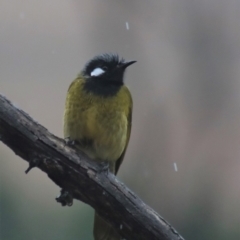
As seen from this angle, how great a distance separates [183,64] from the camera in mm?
5594

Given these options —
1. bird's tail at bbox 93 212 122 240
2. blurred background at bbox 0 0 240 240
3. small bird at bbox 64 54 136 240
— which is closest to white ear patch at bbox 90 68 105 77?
small bird at bbox 64 54 136 240

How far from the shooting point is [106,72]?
10.8 feet

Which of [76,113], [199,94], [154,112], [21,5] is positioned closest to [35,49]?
[21,5]

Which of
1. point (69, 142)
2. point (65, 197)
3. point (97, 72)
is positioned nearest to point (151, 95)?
point (97, 72)

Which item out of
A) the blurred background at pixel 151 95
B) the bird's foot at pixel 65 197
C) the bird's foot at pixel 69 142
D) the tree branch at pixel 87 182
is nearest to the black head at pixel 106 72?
the bird's foot at pixel 69 142

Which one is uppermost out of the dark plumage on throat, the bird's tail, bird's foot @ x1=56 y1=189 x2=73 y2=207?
the dark plumage on throat

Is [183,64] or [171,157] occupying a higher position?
[183,64]

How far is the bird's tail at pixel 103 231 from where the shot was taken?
309 centimetres

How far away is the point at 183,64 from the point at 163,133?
0.72 meters

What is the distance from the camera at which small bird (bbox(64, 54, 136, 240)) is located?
3.11 meters

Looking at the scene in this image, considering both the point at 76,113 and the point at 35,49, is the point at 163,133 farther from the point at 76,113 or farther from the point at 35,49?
the point at 76,113

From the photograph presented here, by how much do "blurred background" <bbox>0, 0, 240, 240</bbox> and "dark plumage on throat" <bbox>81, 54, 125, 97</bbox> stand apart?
1.09m

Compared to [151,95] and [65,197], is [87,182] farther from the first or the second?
[151,95]

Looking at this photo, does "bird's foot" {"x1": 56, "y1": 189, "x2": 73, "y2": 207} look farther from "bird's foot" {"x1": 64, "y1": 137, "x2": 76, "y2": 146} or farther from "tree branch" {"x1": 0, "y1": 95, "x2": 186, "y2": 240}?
"bird's foot" {"x1": 64, "y1": 137, "x2": 76, "y2": 146}
